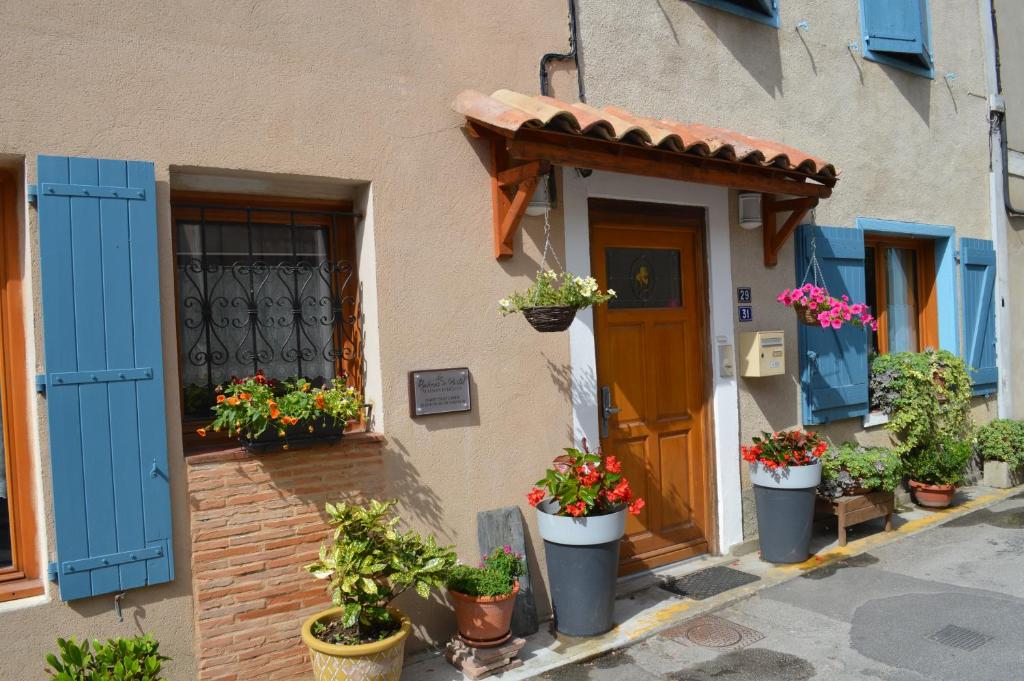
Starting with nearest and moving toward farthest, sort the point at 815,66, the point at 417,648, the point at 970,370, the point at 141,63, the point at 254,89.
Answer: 1. the point at 141,63
2. the point at 254,89
3. the point at 417,648
4. the point at 815,66
5. the point at 970,370

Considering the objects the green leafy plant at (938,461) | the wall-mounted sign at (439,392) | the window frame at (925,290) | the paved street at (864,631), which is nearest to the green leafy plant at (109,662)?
the wall-mounted sign at (439,392)

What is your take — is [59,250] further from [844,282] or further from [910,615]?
[844,282]

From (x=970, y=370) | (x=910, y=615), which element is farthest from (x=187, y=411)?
(x=970, y=370)

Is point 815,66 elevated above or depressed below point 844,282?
above

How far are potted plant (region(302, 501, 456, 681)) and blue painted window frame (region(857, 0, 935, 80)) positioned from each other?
6.25 meters

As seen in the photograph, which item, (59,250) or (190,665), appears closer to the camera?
(59,250)

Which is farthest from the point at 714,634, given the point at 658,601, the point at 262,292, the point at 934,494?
the point at 934,494

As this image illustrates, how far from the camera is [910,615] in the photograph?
467 cm

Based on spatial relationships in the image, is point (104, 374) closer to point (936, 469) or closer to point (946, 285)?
point (936, 469)

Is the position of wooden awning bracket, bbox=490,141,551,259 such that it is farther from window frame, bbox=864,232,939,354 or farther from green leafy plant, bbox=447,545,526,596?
window frame, bbox=864,232,939,354

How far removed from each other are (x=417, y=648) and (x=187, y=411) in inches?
71.5

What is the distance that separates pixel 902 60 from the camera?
7559 millimetres

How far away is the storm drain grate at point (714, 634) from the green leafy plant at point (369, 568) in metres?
1.57

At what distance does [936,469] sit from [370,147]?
5.88m
